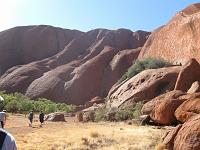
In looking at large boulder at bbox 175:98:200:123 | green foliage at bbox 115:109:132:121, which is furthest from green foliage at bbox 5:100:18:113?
large boulder at bbox 175:98:200:123

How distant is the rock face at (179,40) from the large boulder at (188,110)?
22.2 m

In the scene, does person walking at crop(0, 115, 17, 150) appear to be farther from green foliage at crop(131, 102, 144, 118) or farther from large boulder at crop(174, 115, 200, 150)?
green foliage at crop(131, 102, 144, 118)

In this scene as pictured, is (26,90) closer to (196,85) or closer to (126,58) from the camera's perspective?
(126,58)

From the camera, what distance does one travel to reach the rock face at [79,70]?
257 ft

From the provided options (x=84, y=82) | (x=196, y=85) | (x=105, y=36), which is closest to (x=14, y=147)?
(x=196, y=85)

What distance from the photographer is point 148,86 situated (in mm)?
39906

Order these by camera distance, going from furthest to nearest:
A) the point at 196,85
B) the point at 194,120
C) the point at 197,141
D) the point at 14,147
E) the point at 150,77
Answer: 1. the point at 150,77
2. the point at 196,85
3. the point at 194,120
4. the point at 197,141
5. the point at 14,147

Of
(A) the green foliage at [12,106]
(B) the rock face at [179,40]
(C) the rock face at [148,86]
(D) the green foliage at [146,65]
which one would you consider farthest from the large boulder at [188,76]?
(A) the green foliage at [12,106]

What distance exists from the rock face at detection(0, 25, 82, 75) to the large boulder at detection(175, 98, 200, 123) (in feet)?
244

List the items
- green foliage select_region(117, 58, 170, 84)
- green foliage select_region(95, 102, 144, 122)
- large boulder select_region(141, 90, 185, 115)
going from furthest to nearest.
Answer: green foliage select_region(117, 58, 170, 84) → green foliage select_region(95, 102, 144, 122) → large boulder select_region(141, 90, 185, 115)

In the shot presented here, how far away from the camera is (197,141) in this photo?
14.2 m

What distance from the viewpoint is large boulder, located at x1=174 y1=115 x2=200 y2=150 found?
46.7ft

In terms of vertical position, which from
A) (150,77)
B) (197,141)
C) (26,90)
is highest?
(197,141)

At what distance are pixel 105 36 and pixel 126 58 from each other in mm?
16416
